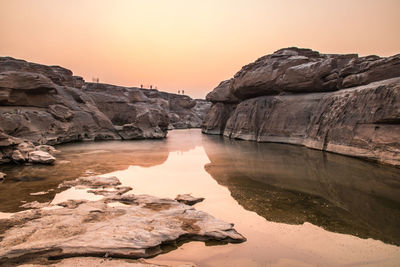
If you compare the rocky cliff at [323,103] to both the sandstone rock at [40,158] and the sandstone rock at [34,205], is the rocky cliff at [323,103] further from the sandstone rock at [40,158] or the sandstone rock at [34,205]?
the sandstone rock at [40,158]

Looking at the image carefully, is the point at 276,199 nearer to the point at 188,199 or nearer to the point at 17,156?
the point at 188,199

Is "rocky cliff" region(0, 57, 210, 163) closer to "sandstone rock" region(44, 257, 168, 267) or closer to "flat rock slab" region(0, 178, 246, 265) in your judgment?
"flat rock slab" region(0, 178, 246, 265)

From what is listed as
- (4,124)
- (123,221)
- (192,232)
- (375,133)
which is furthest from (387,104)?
(4,124)

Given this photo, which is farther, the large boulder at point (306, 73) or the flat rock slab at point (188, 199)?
the large boulder at point (306, 73)

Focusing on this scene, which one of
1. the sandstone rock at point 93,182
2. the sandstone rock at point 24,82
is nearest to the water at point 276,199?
the sandstone rock at point 93,182

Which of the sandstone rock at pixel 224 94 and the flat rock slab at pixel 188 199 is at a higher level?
the sandstone rock at pixel 224 94

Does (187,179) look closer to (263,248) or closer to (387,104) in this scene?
(263,248)

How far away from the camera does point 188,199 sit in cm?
590

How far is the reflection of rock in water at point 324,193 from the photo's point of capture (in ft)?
15.2

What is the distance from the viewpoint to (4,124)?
48.5 ft

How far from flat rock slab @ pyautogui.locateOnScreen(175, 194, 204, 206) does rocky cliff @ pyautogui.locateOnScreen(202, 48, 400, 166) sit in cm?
796

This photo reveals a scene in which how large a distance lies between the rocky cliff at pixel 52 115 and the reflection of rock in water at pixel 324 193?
9.31 meters

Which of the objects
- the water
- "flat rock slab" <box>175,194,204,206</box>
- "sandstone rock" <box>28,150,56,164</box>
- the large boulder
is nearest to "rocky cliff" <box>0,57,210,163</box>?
"sandstone rock" <box>28,150,56,164</box>

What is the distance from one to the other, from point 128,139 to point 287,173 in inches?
763
